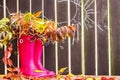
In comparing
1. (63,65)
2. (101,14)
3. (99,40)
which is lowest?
(63,65)

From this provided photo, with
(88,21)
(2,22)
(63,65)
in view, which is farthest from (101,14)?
(2,22)

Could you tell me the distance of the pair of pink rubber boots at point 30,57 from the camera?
1.62 meters

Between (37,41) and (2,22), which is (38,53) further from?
(2,22)

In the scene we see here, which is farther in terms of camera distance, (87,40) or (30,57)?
(87,40)

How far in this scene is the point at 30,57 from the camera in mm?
1642

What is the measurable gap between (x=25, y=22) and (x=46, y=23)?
116mm

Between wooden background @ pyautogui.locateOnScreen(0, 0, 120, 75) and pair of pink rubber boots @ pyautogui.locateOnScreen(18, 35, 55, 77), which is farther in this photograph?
wooden background @ pyautogui.locateOnScreen(0, 0, 120, 75)

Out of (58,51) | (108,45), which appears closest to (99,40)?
(108,45)

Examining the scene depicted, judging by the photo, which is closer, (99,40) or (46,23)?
(46,23)

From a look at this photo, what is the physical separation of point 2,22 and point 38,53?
23 centimetres

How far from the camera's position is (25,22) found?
1582 mm

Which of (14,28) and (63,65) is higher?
(14,28)

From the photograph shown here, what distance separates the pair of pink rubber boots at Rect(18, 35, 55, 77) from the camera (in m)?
1.62

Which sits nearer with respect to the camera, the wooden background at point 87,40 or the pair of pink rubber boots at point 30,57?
the pair of pink rubber boots at point 30,57
